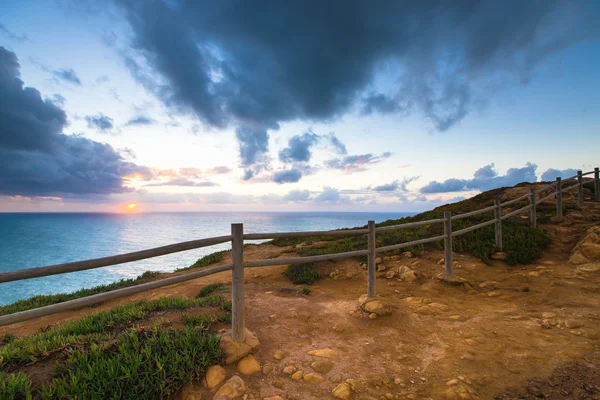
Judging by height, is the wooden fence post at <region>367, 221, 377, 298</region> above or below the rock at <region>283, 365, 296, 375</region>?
above

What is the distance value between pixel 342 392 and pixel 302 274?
5.69 m

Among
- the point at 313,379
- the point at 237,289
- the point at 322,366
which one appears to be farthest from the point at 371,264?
the point at 237,289

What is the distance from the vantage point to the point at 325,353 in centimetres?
387

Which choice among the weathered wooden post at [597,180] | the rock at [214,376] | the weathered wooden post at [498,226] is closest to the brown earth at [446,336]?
the rock at [214,376]

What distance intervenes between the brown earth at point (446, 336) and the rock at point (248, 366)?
A: 121mm

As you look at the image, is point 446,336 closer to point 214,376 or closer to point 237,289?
point 237,289

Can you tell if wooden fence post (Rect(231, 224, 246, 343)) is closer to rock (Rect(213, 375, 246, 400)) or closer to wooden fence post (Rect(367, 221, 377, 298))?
rock (Rect(213, 375, 246, 400))

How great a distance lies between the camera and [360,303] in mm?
5418

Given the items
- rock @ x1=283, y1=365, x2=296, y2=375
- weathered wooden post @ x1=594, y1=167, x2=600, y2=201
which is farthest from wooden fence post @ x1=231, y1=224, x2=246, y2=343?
weathered wooden post @ x1=594, y1=167, x2=600, y2=201

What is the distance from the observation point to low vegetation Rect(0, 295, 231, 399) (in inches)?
104

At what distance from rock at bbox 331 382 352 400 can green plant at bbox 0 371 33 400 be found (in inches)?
114

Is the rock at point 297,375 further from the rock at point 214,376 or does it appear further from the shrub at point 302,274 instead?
the shrub at point 302,274

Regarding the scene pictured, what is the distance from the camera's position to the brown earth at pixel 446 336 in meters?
3.26

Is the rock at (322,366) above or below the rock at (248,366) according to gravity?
below
